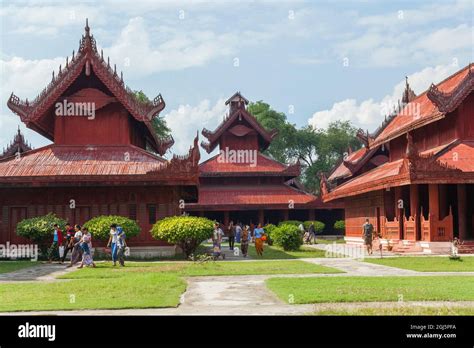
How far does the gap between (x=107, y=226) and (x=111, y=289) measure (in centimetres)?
1163

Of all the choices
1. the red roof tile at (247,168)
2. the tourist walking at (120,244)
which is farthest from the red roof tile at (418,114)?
the tourist walking at (120,244)

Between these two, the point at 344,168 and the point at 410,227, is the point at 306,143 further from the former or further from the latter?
the point at 410,227

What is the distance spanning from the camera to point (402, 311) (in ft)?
31.1

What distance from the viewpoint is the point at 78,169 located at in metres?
27.0

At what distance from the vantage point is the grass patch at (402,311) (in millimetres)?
9258

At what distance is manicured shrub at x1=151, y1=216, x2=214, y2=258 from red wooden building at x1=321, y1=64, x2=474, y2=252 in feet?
30.8

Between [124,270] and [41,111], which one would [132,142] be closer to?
[41,111]

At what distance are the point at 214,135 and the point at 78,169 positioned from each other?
27130mm

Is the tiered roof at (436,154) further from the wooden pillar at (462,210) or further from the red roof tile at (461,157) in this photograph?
the wooden pillar at (462,210)

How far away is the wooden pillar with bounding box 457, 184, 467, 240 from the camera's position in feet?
89.5

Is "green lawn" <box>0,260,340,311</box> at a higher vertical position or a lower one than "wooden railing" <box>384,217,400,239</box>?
lower

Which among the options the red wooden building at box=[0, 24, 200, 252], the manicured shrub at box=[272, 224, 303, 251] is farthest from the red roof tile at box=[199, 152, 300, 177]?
the red wooden building at box=[0, 24, 200, 252]

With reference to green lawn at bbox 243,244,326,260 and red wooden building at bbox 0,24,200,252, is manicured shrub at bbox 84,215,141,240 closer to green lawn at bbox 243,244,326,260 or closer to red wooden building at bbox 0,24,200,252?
red wooden building at bbox 0,24,200,252
